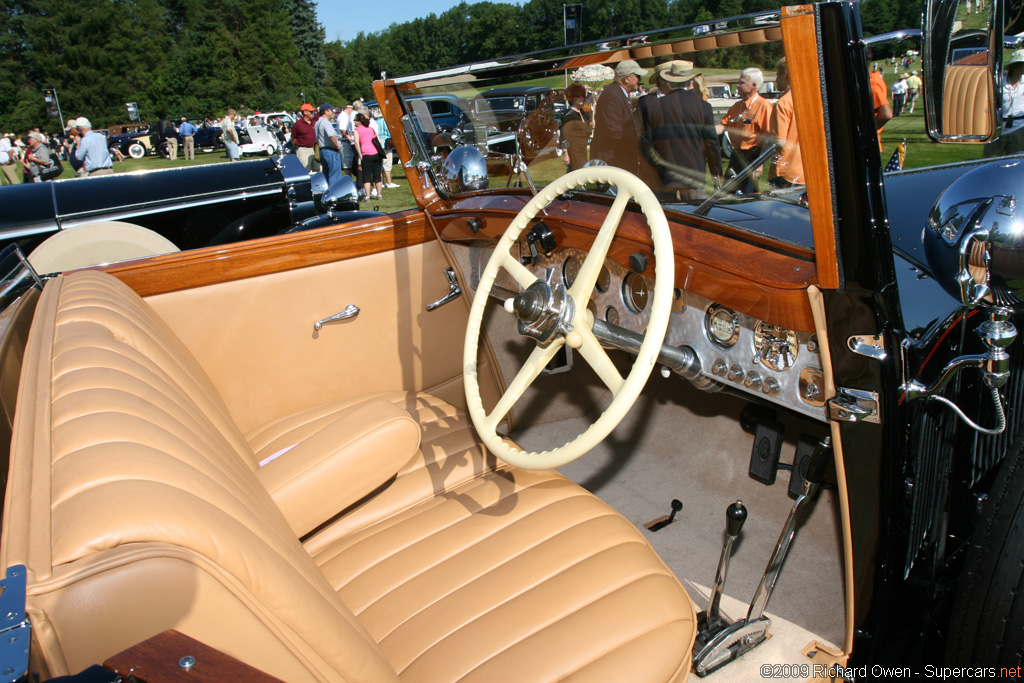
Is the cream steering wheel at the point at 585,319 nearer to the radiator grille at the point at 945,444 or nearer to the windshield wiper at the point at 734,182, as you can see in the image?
the windshield wiper at the point at 734,182

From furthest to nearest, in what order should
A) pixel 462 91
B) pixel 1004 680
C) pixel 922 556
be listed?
1. pixel 462 91
2. pixel 922 556
3. pixel 1004 680

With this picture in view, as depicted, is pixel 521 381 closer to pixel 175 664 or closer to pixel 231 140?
pixel 175 664

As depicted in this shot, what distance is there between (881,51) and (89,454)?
1.31 metres

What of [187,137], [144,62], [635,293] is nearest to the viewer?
[635,293]

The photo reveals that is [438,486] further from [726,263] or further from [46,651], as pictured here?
[46,651]

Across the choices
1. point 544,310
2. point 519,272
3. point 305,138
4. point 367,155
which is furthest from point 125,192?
point 305,138

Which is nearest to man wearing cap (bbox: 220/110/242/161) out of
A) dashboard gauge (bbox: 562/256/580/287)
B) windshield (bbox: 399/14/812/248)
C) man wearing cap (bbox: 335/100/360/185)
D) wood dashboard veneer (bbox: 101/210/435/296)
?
man wearing cap (bbox: 335/100/360/185)

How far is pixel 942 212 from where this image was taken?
135cm

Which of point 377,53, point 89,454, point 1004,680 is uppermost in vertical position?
point 377,53

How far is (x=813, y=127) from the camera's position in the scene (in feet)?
3.62

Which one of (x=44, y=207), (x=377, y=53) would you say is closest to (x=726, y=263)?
(x=44, y=207)

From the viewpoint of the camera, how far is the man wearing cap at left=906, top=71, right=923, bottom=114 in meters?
1.16

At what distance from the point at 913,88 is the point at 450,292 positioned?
1605 millimetres

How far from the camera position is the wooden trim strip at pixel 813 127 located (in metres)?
1.05
